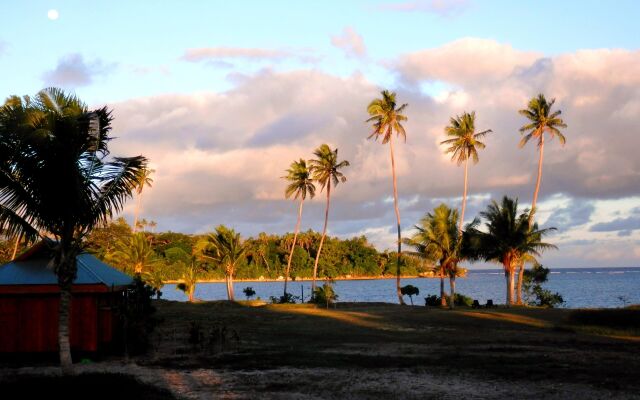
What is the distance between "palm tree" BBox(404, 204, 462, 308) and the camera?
5131cm

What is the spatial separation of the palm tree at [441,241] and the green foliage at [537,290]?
22.0ft

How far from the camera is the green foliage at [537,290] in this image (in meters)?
54.0

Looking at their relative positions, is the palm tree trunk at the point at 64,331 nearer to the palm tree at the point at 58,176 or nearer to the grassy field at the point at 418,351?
the palm tree at the point at 58,176

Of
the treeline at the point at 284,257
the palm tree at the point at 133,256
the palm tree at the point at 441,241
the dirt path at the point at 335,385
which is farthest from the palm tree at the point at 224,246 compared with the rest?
the dirt path at the point at 335,385

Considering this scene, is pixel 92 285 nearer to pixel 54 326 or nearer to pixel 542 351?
pixel 54 326

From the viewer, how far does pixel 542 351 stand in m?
21.5

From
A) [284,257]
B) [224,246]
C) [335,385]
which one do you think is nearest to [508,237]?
[224,246]

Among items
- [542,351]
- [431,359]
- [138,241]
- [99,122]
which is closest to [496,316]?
[542,351]

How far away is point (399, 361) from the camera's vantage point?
19734 mm

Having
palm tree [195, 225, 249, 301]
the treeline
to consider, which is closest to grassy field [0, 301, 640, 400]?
palm tree [195, 225, 249, 301]

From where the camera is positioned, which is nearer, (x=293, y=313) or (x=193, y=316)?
(x=193, y=316)

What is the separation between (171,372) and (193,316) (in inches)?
871

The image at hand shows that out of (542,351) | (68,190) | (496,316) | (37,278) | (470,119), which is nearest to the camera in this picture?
(68,190)

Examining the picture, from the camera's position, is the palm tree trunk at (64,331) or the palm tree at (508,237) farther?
the palm tree at (508,237)
